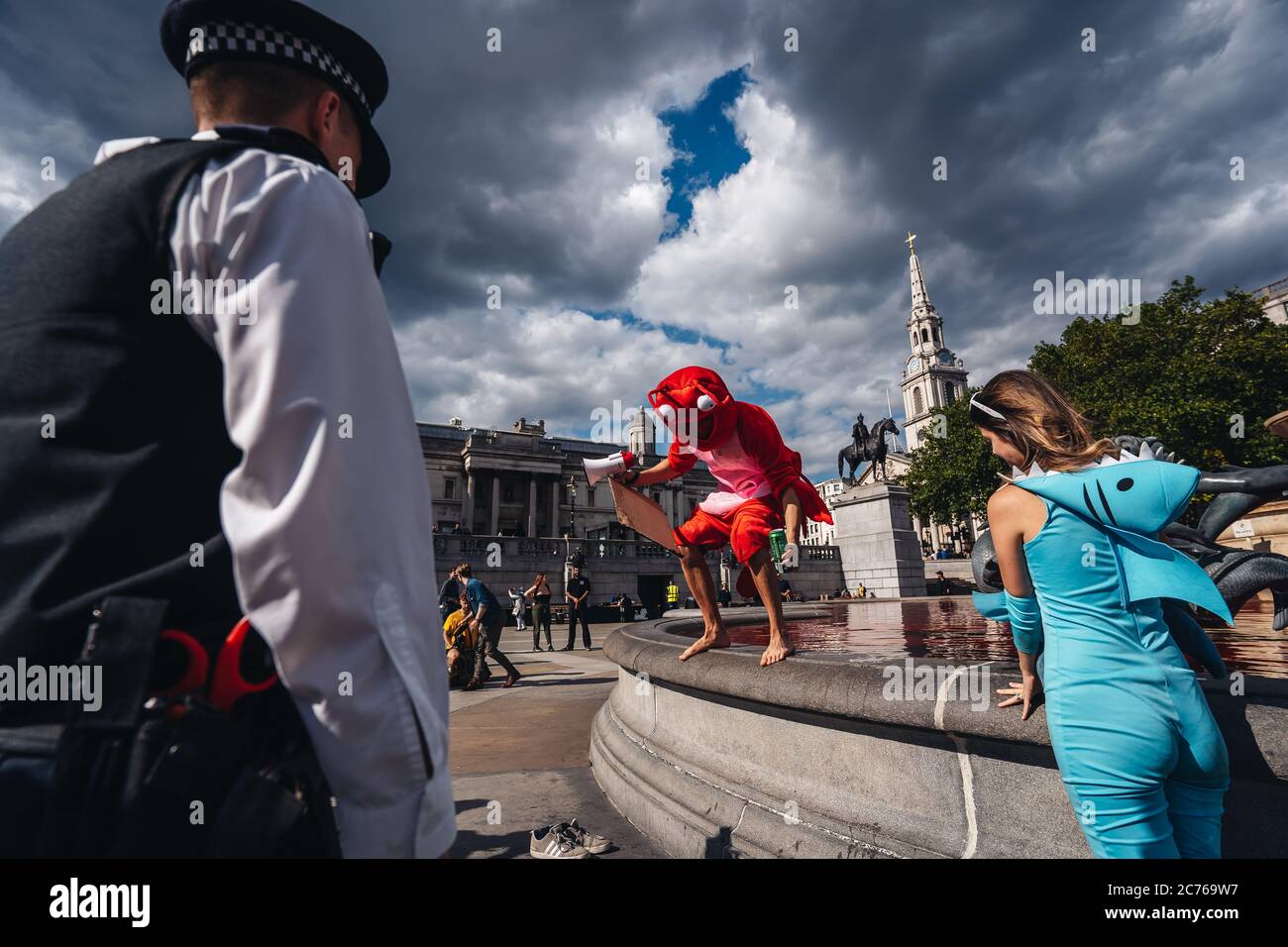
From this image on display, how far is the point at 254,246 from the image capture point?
96 centimetres

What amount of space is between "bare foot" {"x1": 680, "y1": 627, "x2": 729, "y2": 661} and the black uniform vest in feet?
9.78

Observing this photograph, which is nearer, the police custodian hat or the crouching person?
the police custodian hat

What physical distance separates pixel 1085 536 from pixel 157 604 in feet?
7.44

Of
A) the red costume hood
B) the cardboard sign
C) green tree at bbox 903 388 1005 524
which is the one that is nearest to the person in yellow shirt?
the cardboard sign

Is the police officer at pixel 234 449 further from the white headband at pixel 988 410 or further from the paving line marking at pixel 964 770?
the white headband at pixel 988 410

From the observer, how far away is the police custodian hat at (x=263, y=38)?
123 centimetres

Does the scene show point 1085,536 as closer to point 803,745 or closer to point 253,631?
point 803,745

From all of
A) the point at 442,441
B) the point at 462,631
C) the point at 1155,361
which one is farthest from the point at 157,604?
the point at 442,441

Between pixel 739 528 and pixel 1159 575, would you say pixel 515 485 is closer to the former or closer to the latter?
pixel 739 528

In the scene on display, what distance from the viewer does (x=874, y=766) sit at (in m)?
2.60

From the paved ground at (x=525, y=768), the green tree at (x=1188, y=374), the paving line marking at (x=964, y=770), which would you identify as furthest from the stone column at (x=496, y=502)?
the paving line marking at (x=964, y=770)

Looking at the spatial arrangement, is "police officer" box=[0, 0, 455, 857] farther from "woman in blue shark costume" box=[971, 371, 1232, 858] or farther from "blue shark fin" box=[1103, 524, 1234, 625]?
"blue shark fin" box=[1103, 524, 1234, 625]

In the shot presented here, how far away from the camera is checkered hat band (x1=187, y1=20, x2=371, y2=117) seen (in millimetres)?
1236

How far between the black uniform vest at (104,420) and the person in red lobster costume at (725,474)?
3.11 metres
